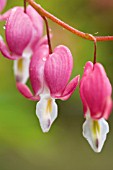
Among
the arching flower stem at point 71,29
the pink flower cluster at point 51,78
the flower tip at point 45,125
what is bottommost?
the flower tip at point 45,125

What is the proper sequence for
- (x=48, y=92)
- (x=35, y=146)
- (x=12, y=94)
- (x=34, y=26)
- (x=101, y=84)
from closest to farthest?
(x=101, y=84), (x=48, y=92), (x=34, y=26), (x=12, y=94), (x=35, y=146)

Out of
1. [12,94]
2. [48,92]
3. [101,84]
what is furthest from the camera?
[12,94]

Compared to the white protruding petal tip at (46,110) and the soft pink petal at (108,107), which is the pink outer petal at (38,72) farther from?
the soft pink petal at (108,107)

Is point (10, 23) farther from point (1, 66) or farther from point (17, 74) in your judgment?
point (1, 66)

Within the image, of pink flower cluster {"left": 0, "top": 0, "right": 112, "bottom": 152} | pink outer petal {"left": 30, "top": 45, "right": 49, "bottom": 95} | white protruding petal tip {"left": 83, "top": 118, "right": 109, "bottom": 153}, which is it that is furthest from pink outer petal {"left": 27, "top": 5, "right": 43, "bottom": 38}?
white protruding petal tip {"left": 83, "top": 118, "right": 109, "bottom": 153}

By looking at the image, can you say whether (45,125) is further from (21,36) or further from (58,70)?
(21,36)

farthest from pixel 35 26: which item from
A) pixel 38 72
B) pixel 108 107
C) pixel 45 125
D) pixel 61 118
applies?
pixel 61 118

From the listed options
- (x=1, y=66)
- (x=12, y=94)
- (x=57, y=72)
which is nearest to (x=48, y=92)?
(x=57, y=72)

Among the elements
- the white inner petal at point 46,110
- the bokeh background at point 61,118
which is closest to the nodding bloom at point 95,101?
the white inner petal at point 46,110
